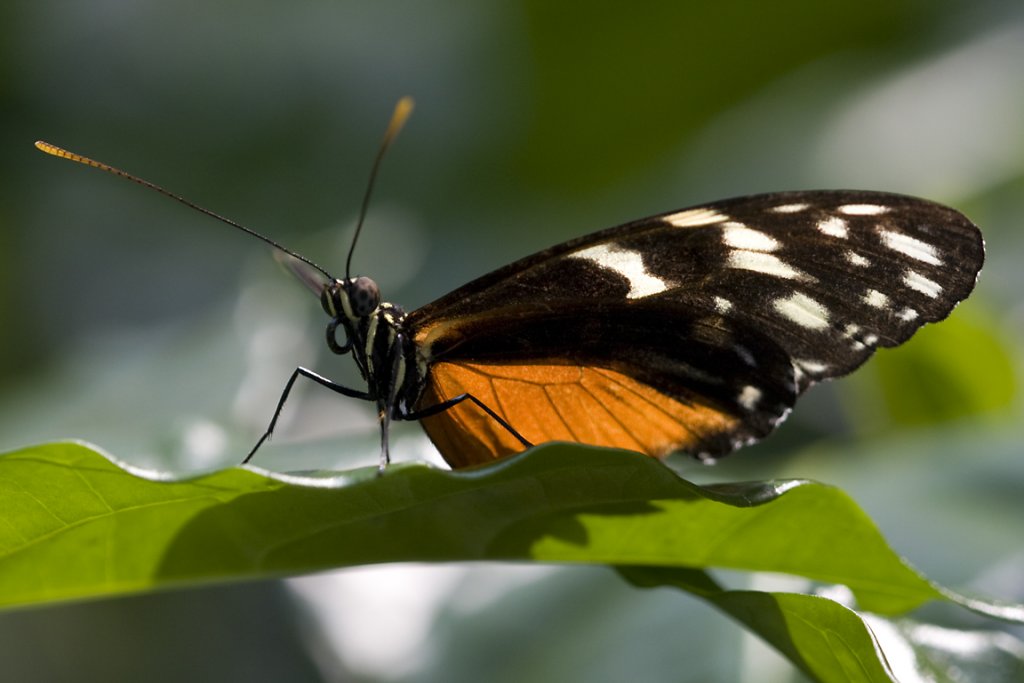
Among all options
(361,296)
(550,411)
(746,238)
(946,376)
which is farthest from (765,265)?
(946,376)

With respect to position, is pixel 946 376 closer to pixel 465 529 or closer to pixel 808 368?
pixel 808 368

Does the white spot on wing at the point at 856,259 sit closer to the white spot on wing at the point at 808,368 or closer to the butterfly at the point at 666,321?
the butterfly at the point at 666,321

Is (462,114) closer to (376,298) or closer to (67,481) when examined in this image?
(376,298)

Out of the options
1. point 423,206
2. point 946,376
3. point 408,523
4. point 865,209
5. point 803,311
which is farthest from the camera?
point 423,206

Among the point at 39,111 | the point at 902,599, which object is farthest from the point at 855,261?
the point at 39,111

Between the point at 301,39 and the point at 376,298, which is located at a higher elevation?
the point at 301,39

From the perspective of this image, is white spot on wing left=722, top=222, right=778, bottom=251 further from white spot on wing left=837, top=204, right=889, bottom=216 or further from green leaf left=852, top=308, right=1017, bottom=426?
green leaf left=852, top=308, right=1017, bottom=426

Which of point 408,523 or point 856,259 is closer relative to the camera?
point 408,523
